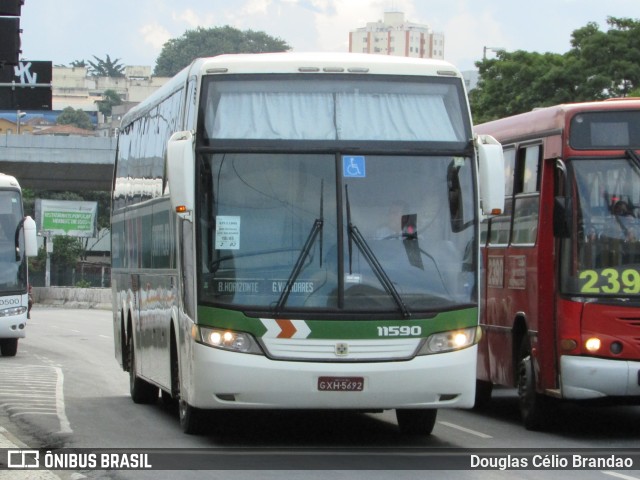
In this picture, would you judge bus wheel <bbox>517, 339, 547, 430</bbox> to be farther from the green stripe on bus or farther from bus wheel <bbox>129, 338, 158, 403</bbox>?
bus wheel <bbox>129, 338, 158, 403</bbox>

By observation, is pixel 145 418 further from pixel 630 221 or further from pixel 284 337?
pixel 630 221

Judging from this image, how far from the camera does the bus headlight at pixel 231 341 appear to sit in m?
11.9

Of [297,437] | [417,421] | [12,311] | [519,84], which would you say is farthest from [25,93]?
[519,84]

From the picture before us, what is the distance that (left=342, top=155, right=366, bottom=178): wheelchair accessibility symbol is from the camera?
12305 millimetres

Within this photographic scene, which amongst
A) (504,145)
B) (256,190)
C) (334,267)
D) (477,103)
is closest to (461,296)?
(334,267)

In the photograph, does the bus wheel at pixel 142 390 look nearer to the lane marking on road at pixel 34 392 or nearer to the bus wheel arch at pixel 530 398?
the lane marking on road at pixel 34 392

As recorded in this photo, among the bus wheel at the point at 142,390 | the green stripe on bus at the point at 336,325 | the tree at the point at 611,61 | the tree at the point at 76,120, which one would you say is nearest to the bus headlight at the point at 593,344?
the green stripe on bus at the point at 336,325

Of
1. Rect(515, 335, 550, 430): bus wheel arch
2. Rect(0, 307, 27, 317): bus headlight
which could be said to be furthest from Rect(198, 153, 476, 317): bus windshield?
Rect(0, 307, 27, 317): bus headlight

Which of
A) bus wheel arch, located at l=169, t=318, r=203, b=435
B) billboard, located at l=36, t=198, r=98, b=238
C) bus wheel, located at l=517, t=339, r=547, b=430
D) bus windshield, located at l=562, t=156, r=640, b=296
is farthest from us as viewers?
billboard, located at l=36, t=198, r=98, b=238

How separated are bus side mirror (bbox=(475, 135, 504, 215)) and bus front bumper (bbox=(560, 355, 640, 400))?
79.2 inches

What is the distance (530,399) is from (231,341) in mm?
3861

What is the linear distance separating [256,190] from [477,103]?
147ft

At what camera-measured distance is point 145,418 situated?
15.7 m

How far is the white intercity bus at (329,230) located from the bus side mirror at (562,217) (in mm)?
1451
